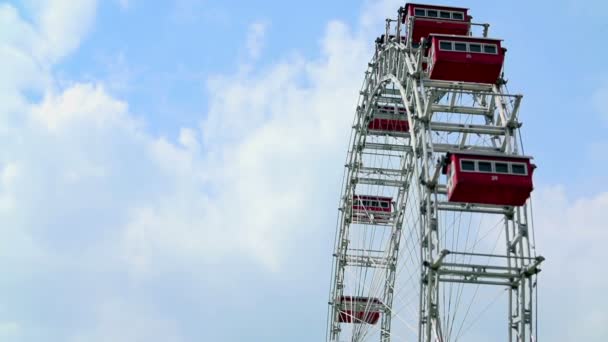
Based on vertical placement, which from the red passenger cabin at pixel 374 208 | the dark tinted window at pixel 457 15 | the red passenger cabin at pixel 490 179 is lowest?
the red passenger cabin at pixel 490 179

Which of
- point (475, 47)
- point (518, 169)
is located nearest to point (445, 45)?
point (475, 47)

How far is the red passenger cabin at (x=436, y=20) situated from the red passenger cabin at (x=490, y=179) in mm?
10805

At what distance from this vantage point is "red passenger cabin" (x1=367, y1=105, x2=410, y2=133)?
48.0 meters

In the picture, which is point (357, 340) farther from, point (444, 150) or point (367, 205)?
point (444, 150)

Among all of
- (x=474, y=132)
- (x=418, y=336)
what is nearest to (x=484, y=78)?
(x=474, y=132)

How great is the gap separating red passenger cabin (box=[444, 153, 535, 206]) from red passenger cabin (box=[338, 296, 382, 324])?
1997 cm

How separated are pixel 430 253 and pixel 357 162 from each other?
19.4m

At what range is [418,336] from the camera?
31344 millimetres

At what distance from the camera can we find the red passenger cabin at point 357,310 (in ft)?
166

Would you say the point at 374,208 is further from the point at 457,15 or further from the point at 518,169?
the point at 518,169

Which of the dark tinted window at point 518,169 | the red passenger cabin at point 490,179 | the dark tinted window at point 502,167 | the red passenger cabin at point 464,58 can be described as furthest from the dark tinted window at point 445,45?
the dark tinted window at point 518,169

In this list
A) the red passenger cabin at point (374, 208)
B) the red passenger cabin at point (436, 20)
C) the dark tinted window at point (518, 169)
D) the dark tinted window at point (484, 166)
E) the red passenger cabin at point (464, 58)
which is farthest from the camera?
the red passenger cabin at point (374, 208)

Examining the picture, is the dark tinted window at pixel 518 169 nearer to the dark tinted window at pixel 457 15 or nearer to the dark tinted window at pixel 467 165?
the dark tinted window at pixel 467 165

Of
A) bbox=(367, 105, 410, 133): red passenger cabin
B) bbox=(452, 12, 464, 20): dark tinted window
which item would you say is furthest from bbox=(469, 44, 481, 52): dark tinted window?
bbox=(367, 105, 410, 133): red passenger cabin
